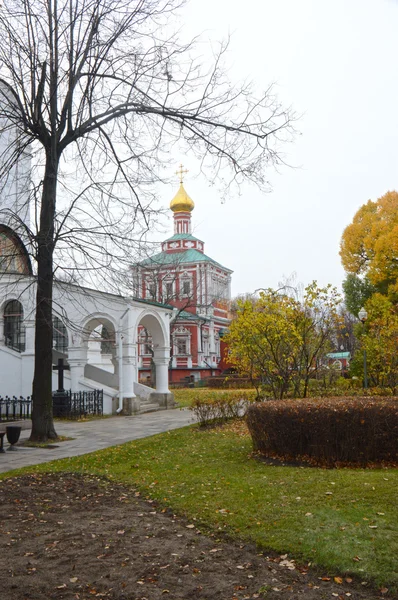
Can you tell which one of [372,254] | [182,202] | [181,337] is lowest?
[181,337]

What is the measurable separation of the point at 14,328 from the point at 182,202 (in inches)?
1223

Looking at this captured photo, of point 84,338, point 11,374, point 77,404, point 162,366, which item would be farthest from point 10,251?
point 162,366

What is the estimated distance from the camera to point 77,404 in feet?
58.7

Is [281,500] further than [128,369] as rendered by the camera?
No

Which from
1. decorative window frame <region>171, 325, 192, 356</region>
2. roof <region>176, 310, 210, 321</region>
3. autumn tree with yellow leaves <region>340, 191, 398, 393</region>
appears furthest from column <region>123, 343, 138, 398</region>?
decorative window frame <region>171, 325, 192, 356</region>

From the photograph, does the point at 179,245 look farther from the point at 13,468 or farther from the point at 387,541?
the point at 387,541

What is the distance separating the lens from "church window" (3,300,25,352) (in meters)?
21.6

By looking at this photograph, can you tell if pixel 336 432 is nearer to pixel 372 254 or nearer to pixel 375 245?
pixel 375 245

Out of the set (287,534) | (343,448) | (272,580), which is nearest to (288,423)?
(343,448)

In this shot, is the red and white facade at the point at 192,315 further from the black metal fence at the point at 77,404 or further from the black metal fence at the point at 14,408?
the black metal fence at the point at 14,408

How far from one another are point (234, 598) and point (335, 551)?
1153 millimetres

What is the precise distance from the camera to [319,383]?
19766mm

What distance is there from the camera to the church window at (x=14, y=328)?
21.6m

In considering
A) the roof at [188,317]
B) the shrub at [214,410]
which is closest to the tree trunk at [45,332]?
the shrub at [214,410]
